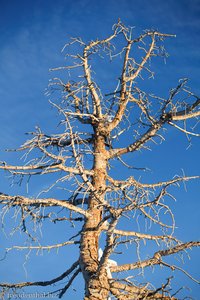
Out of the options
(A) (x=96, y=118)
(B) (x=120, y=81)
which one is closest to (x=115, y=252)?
(A) (x=96, y=118)

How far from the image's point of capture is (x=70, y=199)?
7777mm

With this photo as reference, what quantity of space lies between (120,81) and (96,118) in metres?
0.93

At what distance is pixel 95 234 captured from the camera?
7109 millimetres

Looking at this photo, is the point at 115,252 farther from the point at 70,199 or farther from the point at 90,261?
the point at 70,199

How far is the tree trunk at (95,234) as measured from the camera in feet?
20.9

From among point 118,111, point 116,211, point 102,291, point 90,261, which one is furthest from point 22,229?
point 118,111

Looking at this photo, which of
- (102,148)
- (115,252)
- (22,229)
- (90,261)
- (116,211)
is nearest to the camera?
(116,211)

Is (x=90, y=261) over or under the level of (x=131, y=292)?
over

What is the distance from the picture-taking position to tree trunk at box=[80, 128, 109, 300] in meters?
6.36

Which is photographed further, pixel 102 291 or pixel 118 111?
pixel 118 111

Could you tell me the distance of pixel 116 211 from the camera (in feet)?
18.5

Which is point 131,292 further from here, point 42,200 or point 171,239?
point 42,200

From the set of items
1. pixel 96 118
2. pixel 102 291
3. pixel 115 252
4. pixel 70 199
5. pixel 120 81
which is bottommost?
pixel 102 291

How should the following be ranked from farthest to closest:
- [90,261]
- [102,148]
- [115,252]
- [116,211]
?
[102,148] → [90,261] → [115,252] → [116,211]
